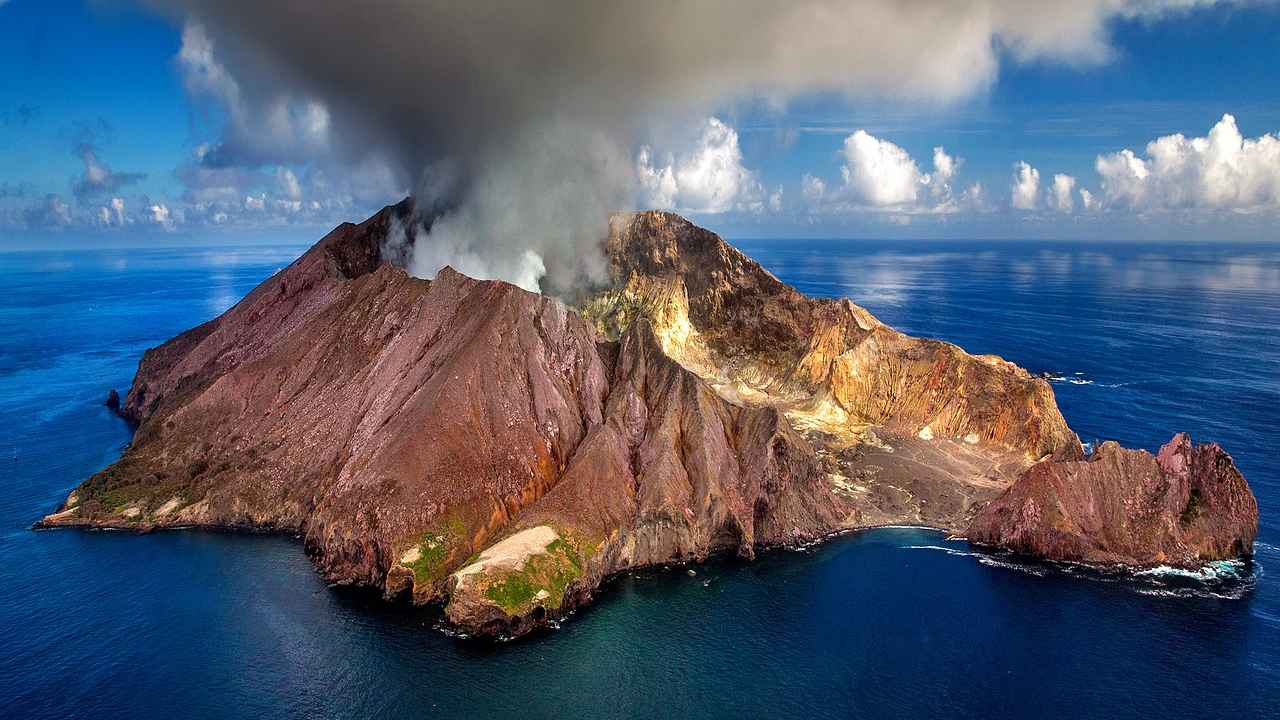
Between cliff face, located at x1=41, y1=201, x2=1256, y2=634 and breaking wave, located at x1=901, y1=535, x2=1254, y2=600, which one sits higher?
cliff face, located at x1=41, y1=201, x2=1256, y2=634

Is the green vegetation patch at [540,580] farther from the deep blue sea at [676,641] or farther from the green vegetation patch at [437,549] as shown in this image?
the green vegetation patch at [437,549]

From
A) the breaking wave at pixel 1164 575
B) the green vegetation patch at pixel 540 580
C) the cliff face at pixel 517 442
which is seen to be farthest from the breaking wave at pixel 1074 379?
the green vegetation patch at pixel 540 580

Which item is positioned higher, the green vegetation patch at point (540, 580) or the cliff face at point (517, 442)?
the cliff face at point (517, 442)

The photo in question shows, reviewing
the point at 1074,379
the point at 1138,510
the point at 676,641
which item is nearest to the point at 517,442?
the point at 676,641

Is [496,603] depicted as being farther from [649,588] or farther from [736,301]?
[736,301]

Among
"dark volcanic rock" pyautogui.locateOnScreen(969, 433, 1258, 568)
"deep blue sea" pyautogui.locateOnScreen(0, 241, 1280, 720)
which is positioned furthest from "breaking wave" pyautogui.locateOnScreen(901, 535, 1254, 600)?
"dark volcanic rock" pyautogui.locateOnScreen(969, 433, 1258, 568)

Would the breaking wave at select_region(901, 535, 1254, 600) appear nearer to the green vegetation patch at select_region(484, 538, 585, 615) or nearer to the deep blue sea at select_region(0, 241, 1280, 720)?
the deep blue sea at select_region(0, 241, 1280, 720)

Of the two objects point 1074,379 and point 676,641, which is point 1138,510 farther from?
point 1074,379
